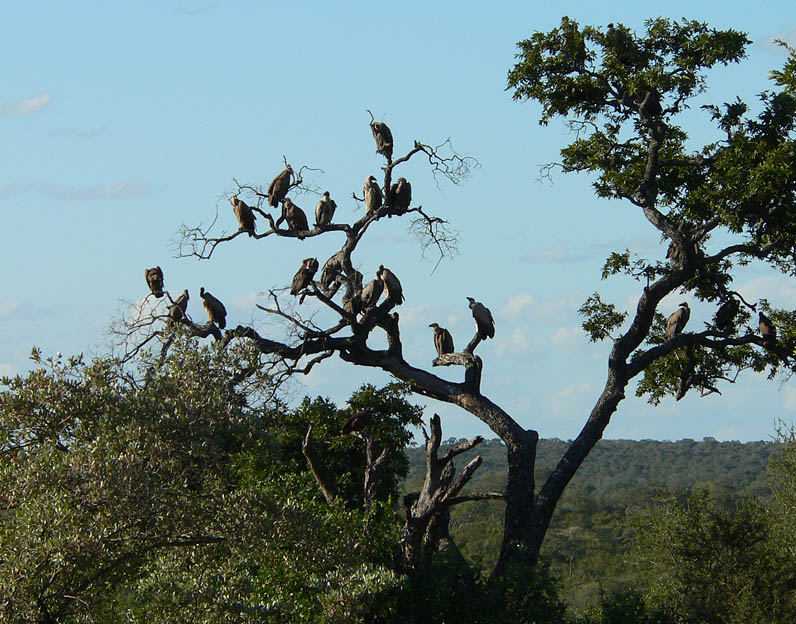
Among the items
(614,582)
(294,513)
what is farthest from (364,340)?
(614,582)

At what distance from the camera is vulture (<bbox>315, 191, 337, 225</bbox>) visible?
55.9 feet

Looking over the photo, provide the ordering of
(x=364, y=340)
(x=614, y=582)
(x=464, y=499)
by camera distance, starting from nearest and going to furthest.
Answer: (x=464, y=499)
(x=364, y=340)
(x=614, y=582)

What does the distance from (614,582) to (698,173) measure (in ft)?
90.0

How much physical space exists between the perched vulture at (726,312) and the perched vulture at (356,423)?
20.7 feet

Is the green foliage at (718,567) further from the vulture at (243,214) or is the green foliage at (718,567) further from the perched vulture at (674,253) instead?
the vulture at (243,214)

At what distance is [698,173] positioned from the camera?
1855cm

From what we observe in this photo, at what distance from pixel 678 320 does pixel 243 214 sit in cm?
758

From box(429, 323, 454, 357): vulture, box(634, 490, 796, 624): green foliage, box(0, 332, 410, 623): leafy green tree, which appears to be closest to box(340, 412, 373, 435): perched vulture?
box(429, 323, 454, 357): vulture

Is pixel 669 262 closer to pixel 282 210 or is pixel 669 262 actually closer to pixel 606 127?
pixel 606 127

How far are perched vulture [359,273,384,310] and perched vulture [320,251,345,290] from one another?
2.26 ft

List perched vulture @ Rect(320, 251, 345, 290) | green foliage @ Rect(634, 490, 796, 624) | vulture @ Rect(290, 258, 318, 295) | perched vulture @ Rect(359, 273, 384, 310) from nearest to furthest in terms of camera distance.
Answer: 1. vulture @ Rect(290, 258, 318, 295)
2. perched vulture @ Rect(359, 273, 384, 310)
3. perched vulture @ Rect(320, 251, 345, 290)
4. green foliage @ Rect(634, 490, 796, 624)

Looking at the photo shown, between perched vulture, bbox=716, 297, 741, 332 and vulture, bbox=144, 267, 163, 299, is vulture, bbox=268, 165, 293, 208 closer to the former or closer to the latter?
vulture, bbox=144, 267, 163, 299

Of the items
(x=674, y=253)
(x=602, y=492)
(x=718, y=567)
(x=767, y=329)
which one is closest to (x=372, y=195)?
(x=674, y=253)

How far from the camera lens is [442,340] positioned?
712 inches
